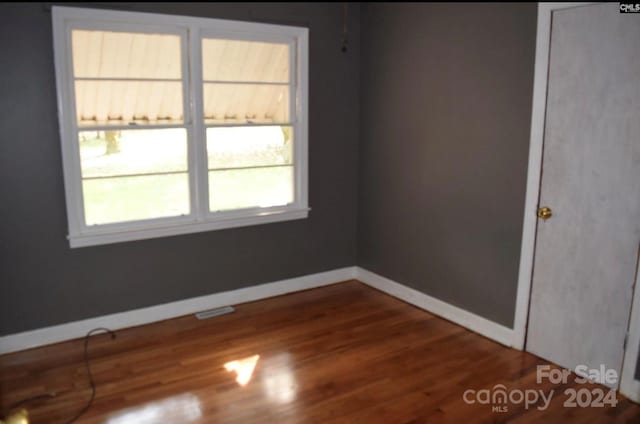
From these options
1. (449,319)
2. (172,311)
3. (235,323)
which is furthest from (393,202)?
(172,311)

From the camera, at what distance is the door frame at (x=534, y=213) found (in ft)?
9.36

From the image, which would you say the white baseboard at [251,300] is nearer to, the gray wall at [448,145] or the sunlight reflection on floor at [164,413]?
the gray wall at [448,145]

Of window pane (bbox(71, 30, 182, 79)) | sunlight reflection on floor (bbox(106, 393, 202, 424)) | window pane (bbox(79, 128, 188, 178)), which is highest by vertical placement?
window pane (bbox(71, 30, 182, 79))

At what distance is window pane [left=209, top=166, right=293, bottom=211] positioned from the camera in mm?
4031

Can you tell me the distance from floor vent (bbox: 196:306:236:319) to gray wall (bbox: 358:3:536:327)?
1361 millimetres

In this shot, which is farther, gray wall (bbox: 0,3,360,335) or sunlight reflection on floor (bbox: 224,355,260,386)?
gray wall (bbox: 0,3,360,335)

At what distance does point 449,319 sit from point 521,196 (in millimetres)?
1127

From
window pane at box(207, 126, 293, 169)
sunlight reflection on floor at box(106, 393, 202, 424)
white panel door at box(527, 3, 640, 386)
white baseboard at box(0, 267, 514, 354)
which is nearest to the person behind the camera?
sunlight reflection on floor at box(106, 393, 202, 424)

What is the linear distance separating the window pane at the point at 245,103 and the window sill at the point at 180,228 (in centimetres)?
76

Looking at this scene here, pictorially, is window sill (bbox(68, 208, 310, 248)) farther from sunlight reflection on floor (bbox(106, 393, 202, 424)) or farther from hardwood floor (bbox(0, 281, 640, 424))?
sunlight reflection on floor (bbox(106, 393, 202, 424))

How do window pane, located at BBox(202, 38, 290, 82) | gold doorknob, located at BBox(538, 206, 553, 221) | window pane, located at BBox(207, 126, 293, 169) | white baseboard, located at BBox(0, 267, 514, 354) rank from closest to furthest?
gold doorknob, located at BBox(538, 206, 553, 221) → white baseboard, located at BBox(0, 267, 514, 354) → window pane, located at BBox(202, 38, 290, 82) → window pane, located at BBox(207, 126, 293, 169)

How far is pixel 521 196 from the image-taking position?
3.34m

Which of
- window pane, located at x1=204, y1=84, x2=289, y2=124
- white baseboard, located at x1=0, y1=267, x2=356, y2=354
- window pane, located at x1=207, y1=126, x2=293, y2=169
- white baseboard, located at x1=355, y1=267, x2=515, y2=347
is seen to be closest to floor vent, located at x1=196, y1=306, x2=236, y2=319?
white baseboard, located at x1=0, y1=267, x2=356, y2=354

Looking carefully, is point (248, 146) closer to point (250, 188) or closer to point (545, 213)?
point (250, 188)
